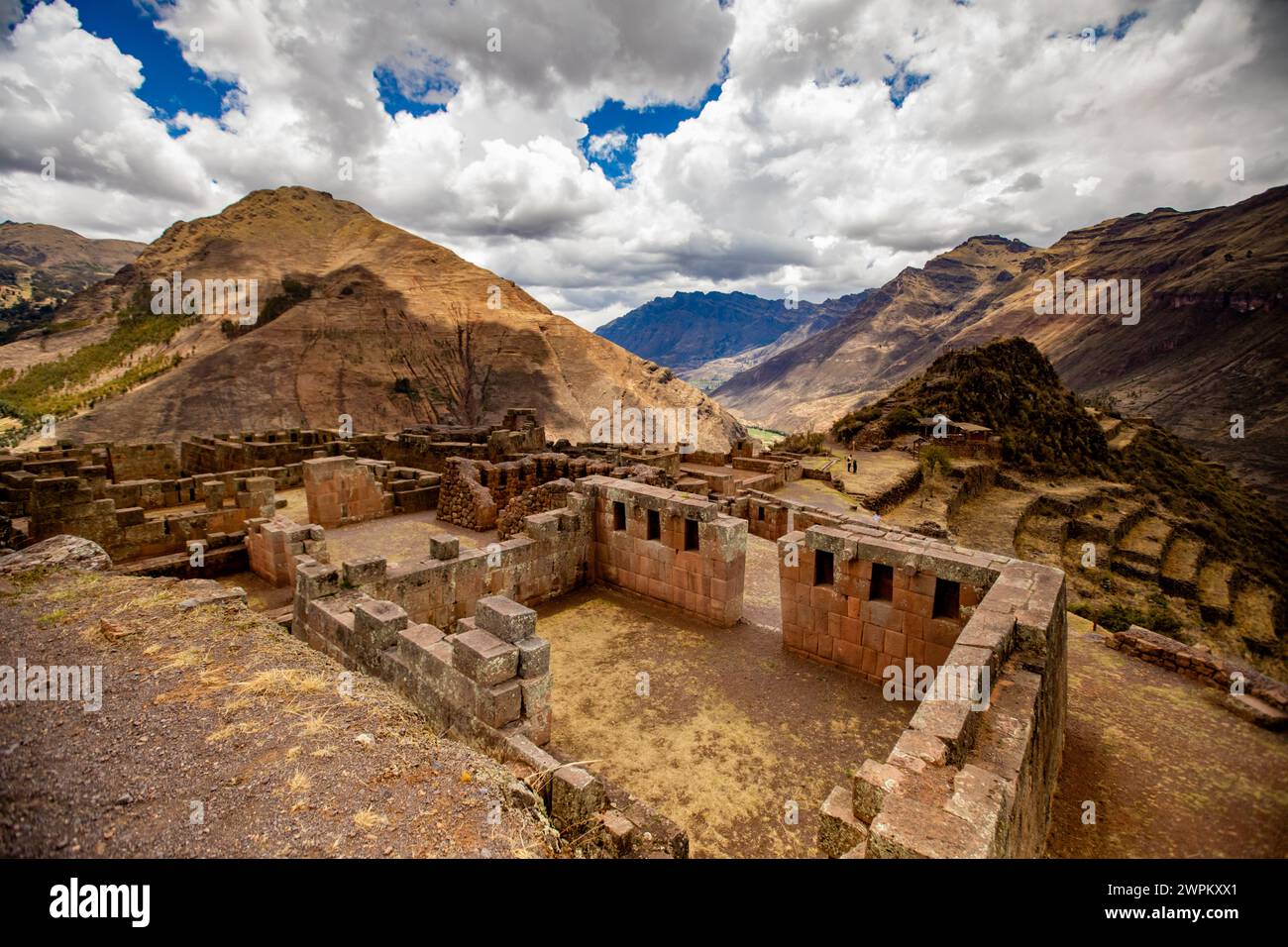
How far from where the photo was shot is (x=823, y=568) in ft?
31.0

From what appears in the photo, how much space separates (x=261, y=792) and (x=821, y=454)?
43654 millimetres

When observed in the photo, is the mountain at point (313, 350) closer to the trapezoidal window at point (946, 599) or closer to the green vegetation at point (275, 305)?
→ the green vegetation at point (275, 305)

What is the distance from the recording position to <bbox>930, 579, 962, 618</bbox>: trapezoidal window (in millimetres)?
8117

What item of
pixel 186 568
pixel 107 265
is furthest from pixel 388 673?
pixel 107 265

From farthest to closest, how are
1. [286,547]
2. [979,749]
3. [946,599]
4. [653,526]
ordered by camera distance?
[286,547], [653,526], [946,599], [979,749]

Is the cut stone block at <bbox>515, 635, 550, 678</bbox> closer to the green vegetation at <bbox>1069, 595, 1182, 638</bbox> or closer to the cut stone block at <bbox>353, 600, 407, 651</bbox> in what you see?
the cut stone block at <bbox>353, 600, 407, 651</bbox>

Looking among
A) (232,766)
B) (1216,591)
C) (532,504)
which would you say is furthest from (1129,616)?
(232,766)

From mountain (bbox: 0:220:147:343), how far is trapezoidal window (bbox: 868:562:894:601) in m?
102

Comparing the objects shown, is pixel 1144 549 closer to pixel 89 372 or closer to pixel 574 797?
pixel 574 797

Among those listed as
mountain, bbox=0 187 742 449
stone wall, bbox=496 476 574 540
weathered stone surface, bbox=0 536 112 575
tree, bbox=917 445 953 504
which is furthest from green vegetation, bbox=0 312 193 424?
tree, bbox=917 445 953 504

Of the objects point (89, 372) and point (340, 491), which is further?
point (89, 372)

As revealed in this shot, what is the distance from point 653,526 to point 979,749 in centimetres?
726

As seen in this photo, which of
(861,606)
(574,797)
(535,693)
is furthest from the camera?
(861,606)

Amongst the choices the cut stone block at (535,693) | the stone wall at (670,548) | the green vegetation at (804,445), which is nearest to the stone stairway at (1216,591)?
the green vegetation at (804,445)
